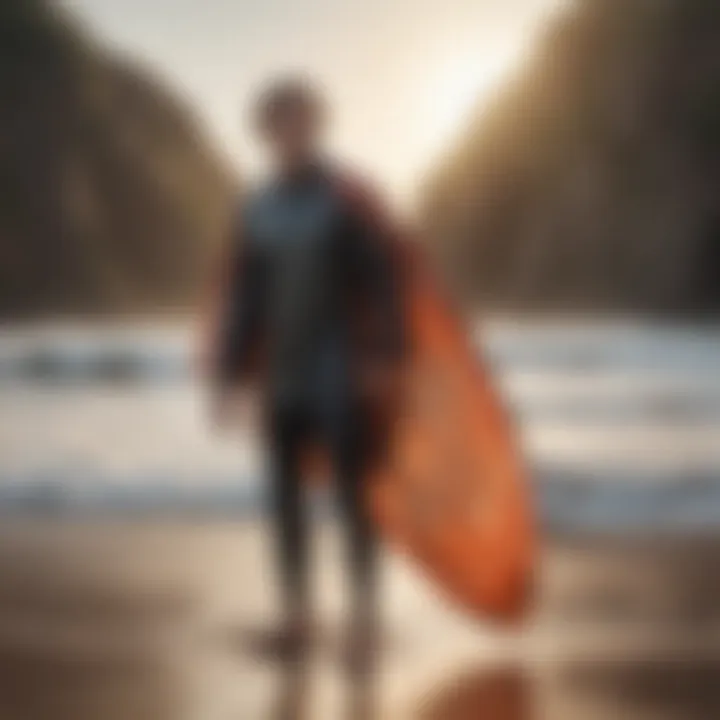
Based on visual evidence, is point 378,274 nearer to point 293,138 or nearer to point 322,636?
point 293,138

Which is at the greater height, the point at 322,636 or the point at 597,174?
the point at 597,174

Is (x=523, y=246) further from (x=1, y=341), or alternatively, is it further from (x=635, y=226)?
(x=1, y=341)

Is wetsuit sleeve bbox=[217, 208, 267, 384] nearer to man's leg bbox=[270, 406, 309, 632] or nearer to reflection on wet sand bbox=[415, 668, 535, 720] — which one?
man's leg bbox=[270, 406, 309, 632]

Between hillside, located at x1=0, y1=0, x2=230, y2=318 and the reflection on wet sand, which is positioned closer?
the reflection on wet sand

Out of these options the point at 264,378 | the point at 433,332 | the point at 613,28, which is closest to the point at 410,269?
the point at 433,332

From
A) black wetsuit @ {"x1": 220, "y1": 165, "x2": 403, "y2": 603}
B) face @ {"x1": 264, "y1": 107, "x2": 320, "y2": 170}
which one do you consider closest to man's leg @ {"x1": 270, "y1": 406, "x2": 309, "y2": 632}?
black wetsuit @ {"x1": 220, "y1": 165, "x2": 403, "y2": 603}

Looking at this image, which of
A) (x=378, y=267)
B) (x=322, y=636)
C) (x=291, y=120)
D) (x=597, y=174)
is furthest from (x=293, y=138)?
(x=322, y=636)
